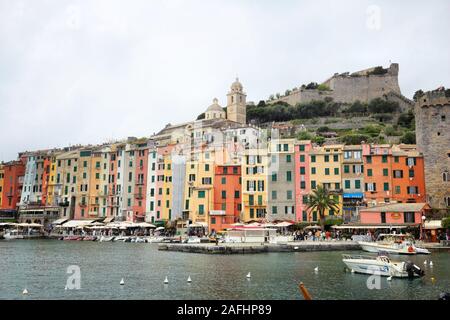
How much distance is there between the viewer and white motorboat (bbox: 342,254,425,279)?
2566cm

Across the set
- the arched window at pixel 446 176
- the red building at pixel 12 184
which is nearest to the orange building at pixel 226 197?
the arched window at pixel 446 176

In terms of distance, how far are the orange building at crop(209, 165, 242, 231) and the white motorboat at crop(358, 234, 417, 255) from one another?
72.3 ft

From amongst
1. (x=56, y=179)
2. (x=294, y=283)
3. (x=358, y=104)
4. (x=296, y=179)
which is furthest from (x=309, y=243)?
(x=358, y=104)

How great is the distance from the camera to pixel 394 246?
40.2 meters

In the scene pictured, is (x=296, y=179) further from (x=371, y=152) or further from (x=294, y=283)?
(x=294, y=283)

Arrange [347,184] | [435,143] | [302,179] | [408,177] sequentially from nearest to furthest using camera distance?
[435,143] → [408,177] → [347,184] → [302,179]

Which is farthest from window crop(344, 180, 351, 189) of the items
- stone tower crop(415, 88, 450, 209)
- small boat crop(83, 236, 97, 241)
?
small boat crop(83, 236, 97, 241)

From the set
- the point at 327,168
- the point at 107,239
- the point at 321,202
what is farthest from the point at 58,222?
the point at 321,202

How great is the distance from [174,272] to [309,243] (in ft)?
68.5

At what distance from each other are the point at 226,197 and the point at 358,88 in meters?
68.6

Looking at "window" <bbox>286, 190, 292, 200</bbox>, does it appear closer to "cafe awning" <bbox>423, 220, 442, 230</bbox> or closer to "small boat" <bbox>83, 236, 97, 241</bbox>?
"cafe awning" <bbox>423, 220, 442, 230</bbox>

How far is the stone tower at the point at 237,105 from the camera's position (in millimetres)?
116688

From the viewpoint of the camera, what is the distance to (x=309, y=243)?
4578cm

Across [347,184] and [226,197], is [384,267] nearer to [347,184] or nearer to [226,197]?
[347,184]
